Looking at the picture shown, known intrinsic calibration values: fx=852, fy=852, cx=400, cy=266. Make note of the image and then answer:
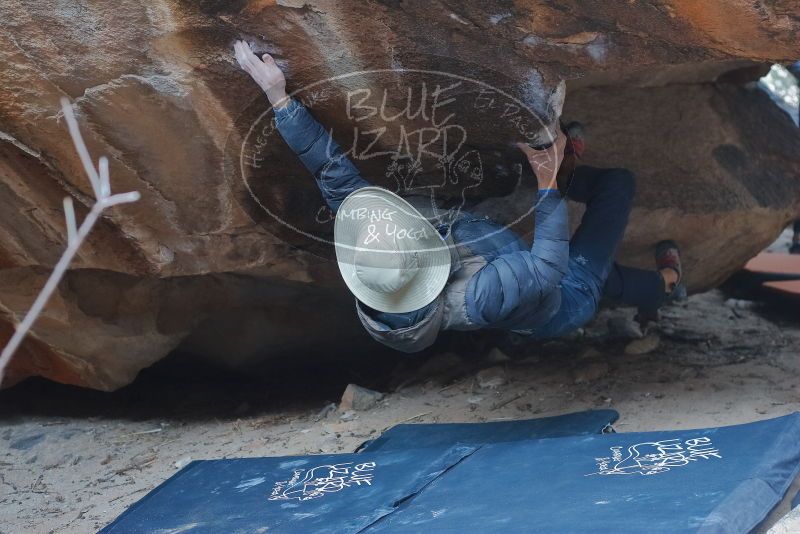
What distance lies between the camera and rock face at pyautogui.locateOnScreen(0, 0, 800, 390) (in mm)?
2365

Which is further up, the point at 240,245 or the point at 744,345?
the point at 240,245

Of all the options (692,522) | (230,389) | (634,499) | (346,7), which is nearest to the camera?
(692,522)

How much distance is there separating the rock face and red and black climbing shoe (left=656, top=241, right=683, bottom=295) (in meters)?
0.06

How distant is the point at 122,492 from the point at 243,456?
1.37 feet

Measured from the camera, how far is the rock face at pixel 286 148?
7.76ft

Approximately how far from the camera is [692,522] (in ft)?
6.08

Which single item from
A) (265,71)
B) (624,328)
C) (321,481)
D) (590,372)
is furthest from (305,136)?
(624,328)

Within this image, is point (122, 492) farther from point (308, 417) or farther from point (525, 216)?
point (525, 216)

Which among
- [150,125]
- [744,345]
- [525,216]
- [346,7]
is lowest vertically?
[744,345]

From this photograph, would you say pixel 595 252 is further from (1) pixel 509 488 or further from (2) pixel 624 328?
(1) pixel 509 488

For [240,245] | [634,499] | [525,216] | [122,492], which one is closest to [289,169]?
[240,245]

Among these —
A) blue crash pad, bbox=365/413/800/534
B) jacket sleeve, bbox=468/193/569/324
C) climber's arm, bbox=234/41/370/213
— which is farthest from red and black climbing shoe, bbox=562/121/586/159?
blue crash pad, bbox=365/413/800/534

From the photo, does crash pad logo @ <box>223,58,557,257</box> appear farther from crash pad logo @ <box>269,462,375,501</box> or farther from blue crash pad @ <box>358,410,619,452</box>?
crash pad logo @ <box>269,462,375,501</box>

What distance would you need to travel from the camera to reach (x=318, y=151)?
8.46ft
